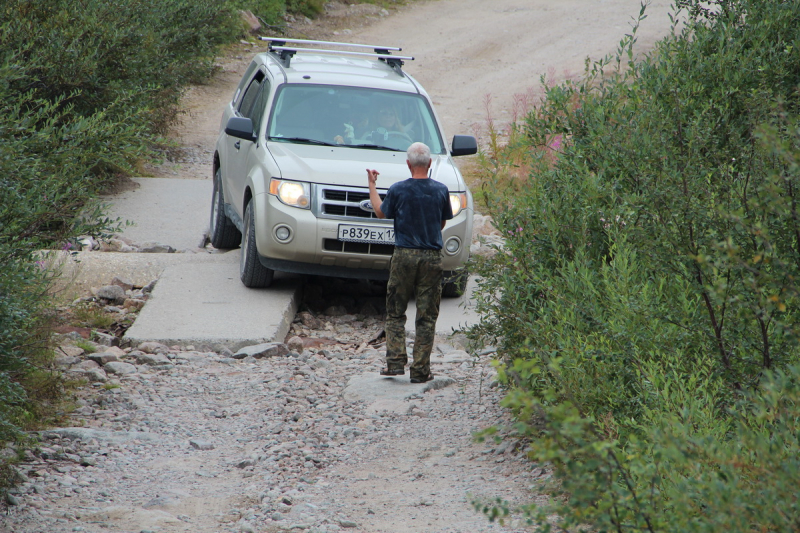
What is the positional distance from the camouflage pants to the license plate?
1342mm

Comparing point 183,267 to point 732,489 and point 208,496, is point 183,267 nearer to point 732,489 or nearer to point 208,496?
point 208,496

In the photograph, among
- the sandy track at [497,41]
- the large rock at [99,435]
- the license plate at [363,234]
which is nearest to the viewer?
the large rock at [99,435]

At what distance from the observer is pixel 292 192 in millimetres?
7734

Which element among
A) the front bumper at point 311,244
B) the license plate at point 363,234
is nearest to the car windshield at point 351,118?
the front bumper at point 311,244

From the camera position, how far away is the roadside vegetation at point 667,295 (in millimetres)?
2410

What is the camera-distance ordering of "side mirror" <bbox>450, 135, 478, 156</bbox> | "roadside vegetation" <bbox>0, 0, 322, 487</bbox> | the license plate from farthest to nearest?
1. "side mirror" <bbox>450, 135, 478, 156</bbox>
2. the license plate
3. "roadside vegetation" <bbox>0, 0, 322, 487</bbox>

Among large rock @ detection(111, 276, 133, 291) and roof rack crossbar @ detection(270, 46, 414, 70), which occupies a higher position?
roof rack crossbar @ detection(270, 46, 414, 70)

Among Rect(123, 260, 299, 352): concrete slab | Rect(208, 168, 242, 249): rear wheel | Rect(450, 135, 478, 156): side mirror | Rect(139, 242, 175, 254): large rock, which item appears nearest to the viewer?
Rect(123, 260, 299, 352): concrete slab

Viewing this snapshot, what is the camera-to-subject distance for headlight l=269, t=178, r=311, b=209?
772 cm

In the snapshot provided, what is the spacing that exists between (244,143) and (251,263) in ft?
4.70

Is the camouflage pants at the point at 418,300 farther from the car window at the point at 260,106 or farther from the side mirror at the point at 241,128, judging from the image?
the car window at the point at 260,106

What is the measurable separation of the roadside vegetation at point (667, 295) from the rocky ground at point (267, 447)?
1.84 ft

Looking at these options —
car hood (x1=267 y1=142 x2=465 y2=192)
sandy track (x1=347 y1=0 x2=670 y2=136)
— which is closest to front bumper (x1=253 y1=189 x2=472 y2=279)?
car hood (x1=267 y1=142 x2=465 y2=192)

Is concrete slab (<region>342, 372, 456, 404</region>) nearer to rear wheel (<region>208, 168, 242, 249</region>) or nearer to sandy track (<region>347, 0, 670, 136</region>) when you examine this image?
rear wheel (<region>208, 168, 242, 249</region>)
